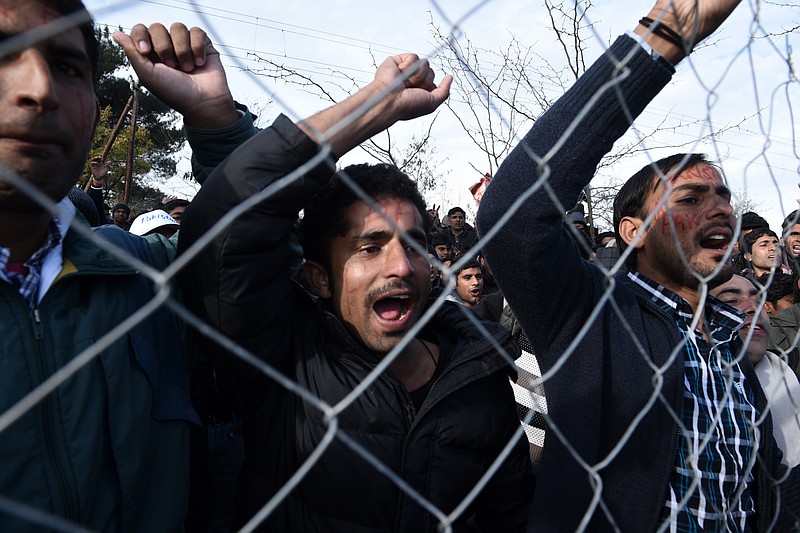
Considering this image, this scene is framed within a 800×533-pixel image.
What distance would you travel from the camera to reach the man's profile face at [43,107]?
103 cm

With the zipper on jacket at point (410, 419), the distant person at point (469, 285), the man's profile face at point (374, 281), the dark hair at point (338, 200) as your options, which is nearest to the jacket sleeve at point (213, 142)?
the dark hair at point (338, 200)

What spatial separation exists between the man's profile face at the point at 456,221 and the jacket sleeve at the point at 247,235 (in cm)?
826

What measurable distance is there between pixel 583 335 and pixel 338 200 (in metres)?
0.83

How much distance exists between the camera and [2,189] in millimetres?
1107

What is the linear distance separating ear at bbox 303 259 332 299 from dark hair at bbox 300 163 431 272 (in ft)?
0.06

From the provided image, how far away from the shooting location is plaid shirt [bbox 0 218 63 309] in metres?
1.16

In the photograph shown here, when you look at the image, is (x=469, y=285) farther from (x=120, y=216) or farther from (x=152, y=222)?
(x=120, y=216)

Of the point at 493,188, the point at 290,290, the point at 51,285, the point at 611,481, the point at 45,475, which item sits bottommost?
the point at 45,475

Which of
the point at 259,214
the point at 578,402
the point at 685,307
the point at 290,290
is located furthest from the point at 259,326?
the point at 685,307

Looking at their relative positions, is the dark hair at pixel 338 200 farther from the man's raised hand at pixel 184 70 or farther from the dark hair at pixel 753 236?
the dark hair at pixel 753 236

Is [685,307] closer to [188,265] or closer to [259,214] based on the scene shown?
[259,214]

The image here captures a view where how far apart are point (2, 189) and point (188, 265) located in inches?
16.9

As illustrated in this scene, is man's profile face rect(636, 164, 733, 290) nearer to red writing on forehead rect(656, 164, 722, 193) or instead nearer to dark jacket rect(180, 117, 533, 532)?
red writing on forehead rect(656, 164, 722, 193)

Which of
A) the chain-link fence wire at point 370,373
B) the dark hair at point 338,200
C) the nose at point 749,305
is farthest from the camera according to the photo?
the nose at point 749,305
